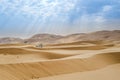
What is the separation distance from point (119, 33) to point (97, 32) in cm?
588

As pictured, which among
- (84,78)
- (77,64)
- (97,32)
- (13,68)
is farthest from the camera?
(97,32)

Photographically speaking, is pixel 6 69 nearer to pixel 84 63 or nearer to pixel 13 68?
pixel 13 68

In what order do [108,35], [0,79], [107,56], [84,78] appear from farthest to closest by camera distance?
[108,35] → [107,56] → [84,78] → [0,79]

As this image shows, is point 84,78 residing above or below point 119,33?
below

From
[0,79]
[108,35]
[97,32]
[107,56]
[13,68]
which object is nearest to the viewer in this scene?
[0,79]

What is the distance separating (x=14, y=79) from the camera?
6.73 m

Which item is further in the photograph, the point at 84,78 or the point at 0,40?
the point at 0,40

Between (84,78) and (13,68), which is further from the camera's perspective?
(13,68)

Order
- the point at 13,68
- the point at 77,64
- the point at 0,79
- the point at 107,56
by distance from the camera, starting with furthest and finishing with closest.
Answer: the point at 107,56 → the point at 77,64 → the point at 13,68 → the point at 0,79

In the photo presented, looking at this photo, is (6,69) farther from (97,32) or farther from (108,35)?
(97,32)

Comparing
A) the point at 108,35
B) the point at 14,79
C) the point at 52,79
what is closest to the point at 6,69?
the point at 14,79

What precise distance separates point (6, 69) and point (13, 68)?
29 cm

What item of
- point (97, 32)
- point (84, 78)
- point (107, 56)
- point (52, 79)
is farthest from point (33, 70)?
point (97, 32)

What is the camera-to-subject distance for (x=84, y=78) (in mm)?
7188
